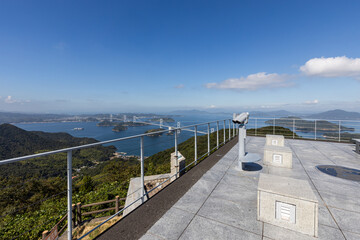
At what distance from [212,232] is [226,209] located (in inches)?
21.0

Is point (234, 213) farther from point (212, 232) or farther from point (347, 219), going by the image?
point (347, 219)

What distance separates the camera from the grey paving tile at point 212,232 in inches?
70.7

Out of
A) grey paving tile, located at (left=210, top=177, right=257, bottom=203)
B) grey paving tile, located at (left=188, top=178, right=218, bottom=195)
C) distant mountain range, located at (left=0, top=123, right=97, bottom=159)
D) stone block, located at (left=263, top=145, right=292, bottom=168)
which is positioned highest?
stone block, located at (left=263, top=145, right=292, bottom=168)

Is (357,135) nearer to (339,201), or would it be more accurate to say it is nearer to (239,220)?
(339,201)

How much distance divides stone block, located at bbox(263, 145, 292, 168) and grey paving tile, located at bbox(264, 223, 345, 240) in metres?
2.33

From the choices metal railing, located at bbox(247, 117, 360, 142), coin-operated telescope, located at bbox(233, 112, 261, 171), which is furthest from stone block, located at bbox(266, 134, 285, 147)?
coin-operated telescope, located at bbox(233, 112, 261, 171)

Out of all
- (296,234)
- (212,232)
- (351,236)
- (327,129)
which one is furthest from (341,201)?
(327,129)

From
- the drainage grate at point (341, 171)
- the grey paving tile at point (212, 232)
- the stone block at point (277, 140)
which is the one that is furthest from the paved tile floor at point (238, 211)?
the stone block at point (277, 140)

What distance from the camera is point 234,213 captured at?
2.22 metres

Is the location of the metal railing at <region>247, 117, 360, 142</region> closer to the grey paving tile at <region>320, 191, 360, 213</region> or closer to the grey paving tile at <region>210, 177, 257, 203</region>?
the grey paving tile at <region>320, 191, 360, 213</region>

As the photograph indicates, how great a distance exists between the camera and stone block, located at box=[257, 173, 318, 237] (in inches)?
71.5

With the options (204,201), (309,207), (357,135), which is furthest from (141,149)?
(357,135)

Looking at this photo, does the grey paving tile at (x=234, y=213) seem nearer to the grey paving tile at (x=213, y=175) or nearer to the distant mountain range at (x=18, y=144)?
the grey paving tile at (x=213, y=175)

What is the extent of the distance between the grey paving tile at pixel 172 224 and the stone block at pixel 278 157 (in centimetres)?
312
